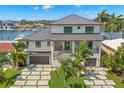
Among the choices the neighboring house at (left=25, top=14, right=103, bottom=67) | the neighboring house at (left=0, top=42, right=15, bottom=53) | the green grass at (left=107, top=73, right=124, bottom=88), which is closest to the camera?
the green grass at (left=107, top=73, right=124, bottom=88)

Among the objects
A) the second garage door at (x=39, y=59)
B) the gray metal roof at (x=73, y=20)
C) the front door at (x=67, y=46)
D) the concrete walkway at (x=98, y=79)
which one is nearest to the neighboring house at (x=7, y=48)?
the second garage door at (x=39, y=59)

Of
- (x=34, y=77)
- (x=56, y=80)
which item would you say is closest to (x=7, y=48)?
(x=34, y=77)

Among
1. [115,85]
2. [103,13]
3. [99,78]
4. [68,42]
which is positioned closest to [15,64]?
[68,42]

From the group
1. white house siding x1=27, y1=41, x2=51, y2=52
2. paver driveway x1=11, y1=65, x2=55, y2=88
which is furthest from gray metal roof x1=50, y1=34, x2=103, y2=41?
paver driveway x1=11, y1=65, x2=55, y2=88

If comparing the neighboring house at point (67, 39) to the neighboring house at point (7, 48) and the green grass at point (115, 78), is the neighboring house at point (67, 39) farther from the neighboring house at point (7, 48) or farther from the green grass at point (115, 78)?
the green grass at point (115, 78)

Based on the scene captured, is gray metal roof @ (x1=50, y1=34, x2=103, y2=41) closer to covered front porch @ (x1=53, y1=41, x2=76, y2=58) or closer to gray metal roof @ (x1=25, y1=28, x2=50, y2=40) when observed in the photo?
covered front porch @ (x1=53, y1=41, x2=76, y2=58)
